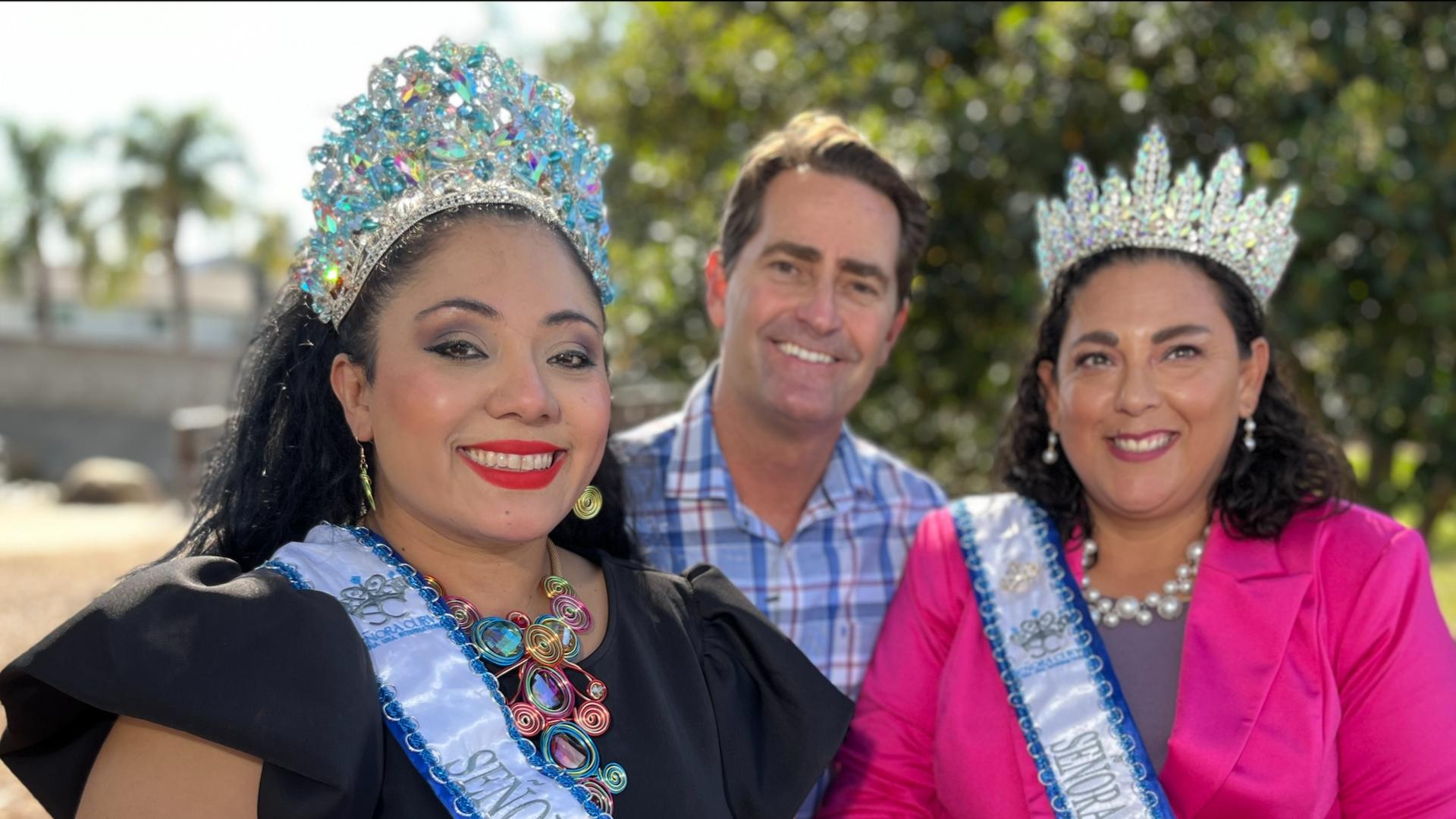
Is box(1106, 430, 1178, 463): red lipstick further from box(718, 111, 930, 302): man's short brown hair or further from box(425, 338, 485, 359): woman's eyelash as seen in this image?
box(425, 338, 485, 359): woman's eyelash

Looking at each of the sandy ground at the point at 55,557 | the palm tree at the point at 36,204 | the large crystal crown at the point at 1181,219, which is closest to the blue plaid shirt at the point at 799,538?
the large crystal crown at the point at 1181,219

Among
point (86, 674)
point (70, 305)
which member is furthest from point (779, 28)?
point (70, 305)

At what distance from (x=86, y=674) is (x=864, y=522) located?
2080 millimetres

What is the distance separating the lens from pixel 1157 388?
273 cm

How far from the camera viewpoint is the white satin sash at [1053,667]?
2.56 meters

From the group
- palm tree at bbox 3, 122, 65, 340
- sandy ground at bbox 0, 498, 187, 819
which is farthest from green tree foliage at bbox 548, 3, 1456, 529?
→ palm tree at bbox 3, 122, 65, 340

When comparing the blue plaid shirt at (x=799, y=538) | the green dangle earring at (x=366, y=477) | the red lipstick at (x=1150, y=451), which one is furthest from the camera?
the blue plaid shirt at (x=799, y=538)

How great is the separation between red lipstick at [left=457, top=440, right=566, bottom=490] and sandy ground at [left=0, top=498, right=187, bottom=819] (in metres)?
0.77

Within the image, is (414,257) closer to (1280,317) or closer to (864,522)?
(864,522)

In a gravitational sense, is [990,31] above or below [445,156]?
above

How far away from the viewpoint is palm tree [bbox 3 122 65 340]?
3170 cm

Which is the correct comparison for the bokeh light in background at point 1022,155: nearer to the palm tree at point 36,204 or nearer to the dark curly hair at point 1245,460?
the dark curly hair at point 1245,460

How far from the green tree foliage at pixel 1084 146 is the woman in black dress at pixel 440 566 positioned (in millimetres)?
2214

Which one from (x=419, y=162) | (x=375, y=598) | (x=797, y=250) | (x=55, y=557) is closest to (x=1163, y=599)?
(x=797, y=250)
